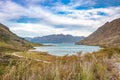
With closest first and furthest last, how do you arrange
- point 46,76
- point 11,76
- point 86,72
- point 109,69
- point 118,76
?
point 11,76, point 46,76, point 86,72, point 118,76, point 109,69

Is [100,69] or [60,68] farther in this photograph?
[100,69]

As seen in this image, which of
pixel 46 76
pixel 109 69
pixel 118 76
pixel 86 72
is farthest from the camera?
pixel 109 69

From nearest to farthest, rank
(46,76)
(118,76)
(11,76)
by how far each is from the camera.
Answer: (11,76), (46,76), (118,76)

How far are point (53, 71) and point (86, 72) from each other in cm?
120

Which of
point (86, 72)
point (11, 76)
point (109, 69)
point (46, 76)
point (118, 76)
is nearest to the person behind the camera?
point (11, 76)

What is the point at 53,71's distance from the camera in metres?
9.34

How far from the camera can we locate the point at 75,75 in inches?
379

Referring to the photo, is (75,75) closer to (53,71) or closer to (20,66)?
(53,71)

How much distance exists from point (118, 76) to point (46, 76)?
3.76 metres

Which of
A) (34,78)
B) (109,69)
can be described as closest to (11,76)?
(34,78)

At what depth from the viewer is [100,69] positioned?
11805 millimetres

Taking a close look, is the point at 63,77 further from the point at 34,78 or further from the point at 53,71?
the point at 34,78

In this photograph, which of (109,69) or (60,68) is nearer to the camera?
(60,68)

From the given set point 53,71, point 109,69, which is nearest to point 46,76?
point 53,71
